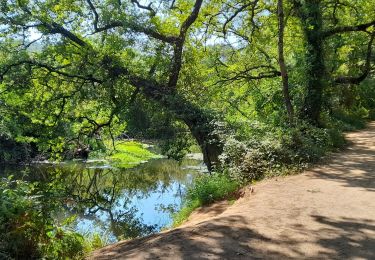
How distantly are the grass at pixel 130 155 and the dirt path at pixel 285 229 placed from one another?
775 inches

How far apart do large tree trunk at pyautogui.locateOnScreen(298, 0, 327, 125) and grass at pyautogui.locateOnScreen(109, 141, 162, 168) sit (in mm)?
14557

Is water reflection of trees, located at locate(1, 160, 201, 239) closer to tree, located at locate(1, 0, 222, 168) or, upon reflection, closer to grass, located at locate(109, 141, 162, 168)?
grass, located at locate(109, 141, 162, 168)

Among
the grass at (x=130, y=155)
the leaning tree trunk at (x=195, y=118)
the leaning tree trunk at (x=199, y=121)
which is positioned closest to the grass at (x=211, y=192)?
the leaning tree trunk at (x=195, y=118)

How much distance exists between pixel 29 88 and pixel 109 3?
3.78 meters

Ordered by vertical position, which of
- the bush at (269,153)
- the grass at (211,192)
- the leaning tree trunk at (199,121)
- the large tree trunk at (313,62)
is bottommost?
the grass at (211,192)

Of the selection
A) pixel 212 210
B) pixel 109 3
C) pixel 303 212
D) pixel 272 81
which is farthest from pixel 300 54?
pixel 303 212

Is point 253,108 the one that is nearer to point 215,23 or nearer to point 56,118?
point 215,23

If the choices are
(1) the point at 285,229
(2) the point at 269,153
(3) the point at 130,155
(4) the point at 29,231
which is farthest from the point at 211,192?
(3) the point at 130,155

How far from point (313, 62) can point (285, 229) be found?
967 cm

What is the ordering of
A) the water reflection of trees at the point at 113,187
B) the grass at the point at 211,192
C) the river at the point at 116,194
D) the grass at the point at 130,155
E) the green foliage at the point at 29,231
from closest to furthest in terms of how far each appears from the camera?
the green foliage at the point at 29,231 → the river at the point at 116,194 → the grass at the point at 211,192 → the water reflection of trees at the point at 113,187 → the grass at the point at 130,155

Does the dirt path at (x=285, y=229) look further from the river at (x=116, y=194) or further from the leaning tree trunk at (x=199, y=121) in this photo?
the leaning tree trunk at (x=199, y=121)

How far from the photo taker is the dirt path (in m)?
5.08

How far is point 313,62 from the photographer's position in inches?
565

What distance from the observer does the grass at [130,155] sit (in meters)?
28.0
